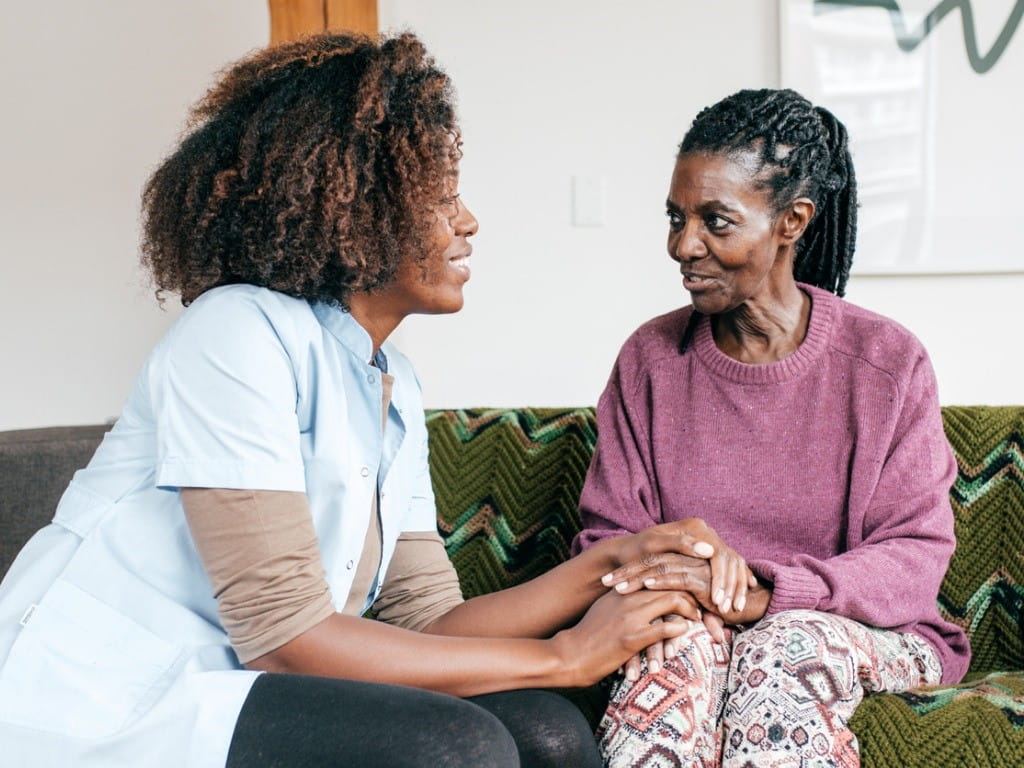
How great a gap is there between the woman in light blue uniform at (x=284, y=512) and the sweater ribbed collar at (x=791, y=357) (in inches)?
14.2

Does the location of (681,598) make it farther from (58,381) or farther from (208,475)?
(58,381)

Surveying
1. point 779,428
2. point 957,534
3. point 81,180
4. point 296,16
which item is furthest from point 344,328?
point 81,180

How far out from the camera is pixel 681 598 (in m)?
1.39

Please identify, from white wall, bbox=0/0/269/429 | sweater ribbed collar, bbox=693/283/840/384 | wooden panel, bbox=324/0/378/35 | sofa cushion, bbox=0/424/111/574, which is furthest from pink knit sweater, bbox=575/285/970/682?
white wall, bbox=0/0/269/429

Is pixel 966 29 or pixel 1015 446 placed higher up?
pixel 966 29

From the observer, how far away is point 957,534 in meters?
1.80

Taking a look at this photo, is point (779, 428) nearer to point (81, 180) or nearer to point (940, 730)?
point (940, 730)

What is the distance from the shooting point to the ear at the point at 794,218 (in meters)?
1.67

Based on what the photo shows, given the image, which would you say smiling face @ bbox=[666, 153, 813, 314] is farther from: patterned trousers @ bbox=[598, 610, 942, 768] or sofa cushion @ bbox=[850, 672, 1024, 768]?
sofa cushion @ bbox=[850, 672, 1024, 768]

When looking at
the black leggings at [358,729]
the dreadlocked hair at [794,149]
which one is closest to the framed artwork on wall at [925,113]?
the dreadlocked hair at [794,149]

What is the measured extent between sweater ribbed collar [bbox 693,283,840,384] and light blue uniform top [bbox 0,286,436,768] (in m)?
0.64

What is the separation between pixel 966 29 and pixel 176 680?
2325mm

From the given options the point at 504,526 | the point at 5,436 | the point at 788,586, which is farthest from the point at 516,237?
the point at 788,586

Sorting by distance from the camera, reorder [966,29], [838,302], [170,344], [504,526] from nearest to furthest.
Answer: [170,344], [838,302], [504,526], [966,29]
